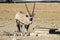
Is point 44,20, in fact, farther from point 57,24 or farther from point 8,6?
point 8,6

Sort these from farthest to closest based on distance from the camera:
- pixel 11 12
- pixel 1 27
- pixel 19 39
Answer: pixel 11 12 → pixel 1 27 → pixel 19 39

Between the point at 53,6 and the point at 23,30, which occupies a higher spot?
the point at 53,6

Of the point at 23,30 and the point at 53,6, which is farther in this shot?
the point at 53,6

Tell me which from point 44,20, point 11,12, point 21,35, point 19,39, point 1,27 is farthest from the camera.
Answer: point 11,12

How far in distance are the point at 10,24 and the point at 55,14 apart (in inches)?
117

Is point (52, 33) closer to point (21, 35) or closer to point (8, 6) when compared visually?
point (21, 35)

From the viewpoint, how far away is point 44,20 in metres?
14.2

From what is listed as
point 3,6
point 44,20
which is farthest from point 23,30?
point 3,6

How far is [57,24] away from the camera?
A: 13094mm

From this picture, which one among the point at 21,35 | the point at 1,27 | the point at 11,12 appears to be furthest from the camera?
the point at 11,12

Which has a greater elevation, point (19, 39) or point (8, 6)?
point (8, 6)

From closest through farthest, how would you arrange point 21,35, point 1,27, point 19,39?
point 19,39, point 21,35, point 1,27

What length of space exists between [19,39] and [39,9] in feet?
22.4

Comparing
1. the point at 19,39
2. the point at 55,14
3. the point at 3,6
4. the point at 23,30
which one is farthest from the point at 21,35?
the point at 3,6
